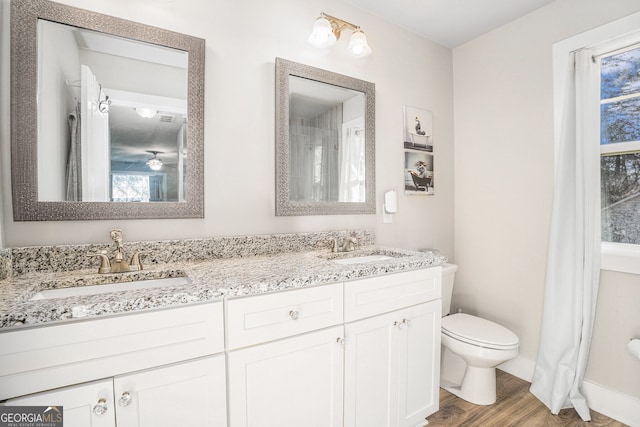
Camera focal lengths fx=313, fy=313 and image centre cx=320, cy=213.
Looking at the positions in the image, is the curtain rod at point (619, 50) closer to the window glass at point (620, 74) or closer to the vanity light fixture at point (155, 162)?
the window glass at point (620, 74)

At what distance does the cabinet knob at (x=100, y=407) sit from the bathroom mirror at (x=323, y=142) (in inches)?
42.8

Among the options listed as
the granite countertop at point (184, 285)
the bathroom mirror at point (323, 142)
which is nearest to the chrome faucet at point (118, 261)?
the granite countertop at point (184, 285)

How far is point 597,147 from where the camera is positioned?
71.1 inches

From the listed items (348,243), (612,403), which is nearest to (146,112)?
(348,243)

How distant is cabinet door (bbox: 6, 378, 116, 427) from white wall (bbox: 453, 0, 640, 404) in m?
2.42

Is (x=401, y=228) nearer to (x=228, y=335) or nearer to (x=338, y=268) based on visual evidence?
(x=338, y=268)

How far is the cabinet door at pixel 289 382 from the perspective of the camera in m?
1.07

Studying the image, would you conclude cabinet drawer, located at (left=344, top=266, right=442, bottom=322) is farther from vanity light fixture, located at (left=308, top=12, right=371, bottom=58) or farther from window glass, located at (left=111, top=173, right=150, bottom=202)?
vanity light fixture, located at (left=308, top=12, right=371, bottom=58)

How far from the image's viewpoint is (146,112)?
1.42 meters

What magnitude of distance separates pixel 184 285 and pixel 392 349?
98 cm

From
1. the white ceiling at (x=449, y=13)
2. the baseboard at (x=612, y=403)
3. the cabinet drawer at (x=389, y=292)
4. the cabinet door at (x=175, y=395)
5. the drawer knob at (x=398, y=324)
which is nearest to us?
the cabinet door at (x=175, y=395)

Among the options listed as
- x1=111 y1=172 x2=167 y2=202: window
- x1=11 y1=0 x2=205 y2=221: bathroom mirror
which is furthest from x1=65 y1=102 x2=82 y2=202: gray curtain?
x1=111 y1=172 x2=167 y2=202: window

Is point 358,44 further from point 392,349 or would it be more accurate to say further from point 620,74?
point 392,349

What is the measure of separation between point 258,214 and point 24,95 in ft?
3.44
